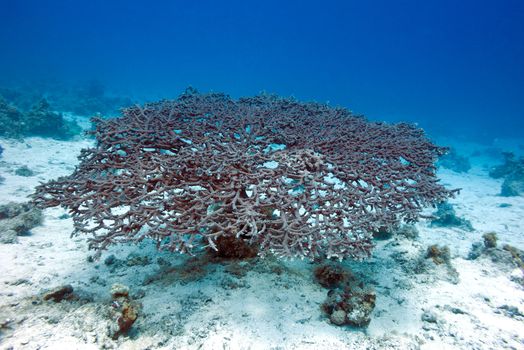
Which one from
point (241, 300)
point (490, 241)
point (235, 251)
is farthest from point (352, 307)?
point (490, 241)

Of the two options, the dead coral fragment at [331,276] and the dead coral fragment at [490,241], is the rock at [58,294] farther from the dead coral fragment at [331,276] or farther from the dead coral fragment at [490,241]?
the dead coral fragment at [490,241]

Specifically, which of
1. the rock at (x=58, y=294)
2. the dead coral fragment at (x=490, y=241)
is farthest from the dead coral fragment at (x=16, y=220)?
the dead coral fragment at (x=490, y=241)

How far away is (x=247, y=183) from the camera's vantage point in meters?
3.97

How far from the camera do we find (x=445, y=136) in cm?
4378

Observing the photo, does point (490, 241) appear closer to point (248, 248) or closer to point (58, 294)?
point (248, 248)

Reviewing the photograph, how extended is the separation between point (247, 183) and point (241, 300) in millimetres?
1892

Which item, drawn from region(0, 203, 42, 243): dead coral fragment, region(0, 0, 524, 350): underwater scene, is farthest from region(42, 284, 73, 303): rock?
region(0, 203, 42, 243): dead coral fragment

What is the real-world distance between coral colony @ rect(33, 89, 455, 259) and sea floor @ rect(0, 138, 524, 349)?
0.93 meters

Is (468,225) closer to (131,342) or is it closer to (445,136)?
(131,342)

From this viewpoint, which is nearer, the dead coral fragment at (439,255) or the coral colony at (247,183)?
the coral colony at (247,183)

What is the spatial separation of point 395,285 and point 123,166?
5.23 meters

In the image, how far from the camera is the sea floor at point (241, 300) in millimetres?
3768

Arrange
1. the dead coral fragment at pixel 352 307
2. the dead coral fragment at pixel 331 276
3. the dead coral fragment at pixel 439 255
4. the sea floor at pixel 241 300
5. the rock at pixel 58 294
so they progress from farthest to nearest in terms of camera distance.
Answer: the dead coral fragment at pixel 439 255 < the dead coral fragment at pixel 331 276 < the rock at pixel 58 294 < the dead coral fragment at pixel 352 307 < the sea floor at pixel 241 300

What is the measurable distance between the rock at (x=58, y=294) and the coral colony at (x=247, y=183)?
1002mm
